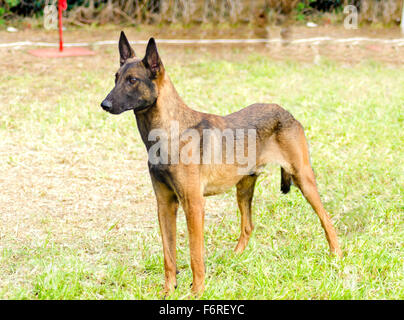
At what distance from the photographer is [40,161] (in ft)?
23.2

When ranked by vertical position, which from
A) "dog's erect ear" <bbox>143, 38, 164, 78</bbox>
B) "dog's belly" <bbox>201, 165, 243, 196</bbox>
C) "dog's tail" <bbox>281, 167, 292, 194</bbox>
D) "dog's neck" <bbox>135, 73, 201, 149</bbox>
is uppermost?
"dog's erect ear" <bbox>143, 38, 164, 78</bbox>

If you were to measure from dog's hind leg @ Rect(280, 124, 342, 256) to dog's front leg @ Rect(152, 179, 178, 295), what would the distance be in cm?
108

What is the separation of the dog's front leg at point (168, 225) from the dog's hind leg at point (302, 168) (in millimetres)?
1076

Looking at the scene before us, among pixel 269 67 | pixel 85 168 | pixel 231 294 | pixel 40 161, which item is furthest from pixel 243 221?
pixel 269 67

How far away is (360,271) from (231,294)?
1133mm

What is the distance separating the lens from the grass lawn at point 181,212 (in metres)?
4.34

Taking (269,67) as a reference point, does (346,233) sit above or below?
below

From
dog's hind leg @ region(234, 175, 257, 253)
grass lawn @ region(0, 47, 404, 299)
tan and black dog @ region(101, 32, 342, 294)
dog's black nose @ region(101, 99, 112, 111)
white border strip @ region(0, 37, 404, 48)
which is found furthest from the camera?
white border strip @ region(0, 37, 404, 48)

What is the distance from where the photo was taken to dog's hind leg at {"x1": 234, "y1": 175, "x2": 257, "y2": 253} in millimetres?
4660

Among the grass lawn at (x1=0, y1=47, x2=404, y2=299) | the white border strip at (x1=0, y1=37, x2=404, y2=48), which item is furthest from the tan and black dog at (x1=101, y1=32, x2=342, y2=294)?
the white border strip at (x1=0, y1=37, x2=404, y2=48)

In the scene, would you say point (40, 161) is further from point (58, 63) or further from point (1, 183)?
point (58, 63)

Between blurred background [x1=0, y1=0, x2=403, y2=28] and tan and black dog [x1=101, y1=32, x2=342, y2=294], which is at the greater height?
blurred background [x1=0, y1=0, x2=403, y2=28]

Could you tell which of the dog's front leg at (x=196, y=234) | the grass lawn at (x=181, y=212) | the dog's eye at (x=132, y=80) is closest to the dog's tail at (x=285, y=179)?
the grass lawn at (x=181, y=212)

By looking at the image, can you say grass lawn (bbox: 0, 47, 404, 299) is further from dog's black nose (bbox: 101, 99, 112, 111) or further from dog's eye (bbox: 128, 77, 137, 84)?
dog's eye (bbox: 128, 77, 137, 84)
